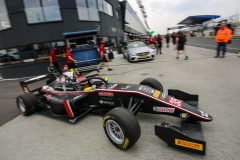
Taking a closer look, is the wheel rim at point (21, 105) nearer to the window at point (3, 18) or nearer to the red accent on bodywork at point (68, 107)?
the red accent on bodywork at point (68, 107)

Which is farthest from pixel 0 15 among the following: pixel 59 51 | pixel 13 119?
pixel 13 119

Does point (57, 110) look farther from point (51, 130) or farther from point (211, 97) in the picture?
point (211, 97)

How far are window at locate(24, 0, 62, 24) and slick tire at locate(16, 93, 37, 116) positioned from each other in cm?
808

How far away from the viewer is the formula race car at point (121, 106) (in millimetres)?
2094

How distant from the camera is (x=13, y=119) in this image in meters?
3.81

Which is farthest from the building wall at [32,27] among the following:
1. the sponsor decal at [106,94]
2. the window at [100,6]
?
the sponsor decal at [106,94]

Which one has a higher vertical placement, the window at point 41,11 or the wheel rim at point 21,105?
the window at point 41,11

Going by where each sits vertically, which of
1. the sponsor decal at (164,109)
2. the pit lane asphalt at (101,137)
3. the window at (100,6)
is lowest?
the pit lane asphalt at (101,137)

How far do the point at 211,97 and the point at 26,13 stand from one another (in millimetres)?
11217

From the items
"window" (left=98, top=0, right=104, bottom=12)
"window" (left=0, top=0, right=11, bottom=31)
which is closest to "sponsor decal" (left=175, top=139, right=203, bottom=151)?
"window" (left=0, top=0, right=11, bottom=31)

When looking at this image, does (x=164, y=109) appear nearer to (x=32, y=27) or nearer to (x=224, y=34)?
(x=224, y=34)

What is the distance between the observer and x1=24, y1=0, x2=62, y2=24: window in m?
9.83

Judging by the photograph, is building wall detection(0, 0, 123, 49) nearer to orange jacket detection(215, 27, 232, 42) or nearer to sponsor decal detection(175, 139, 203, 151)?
orange jacket detection(215, 27, 232, 42)

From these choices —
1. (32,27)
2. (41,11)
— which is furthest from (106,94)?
(41,11)
